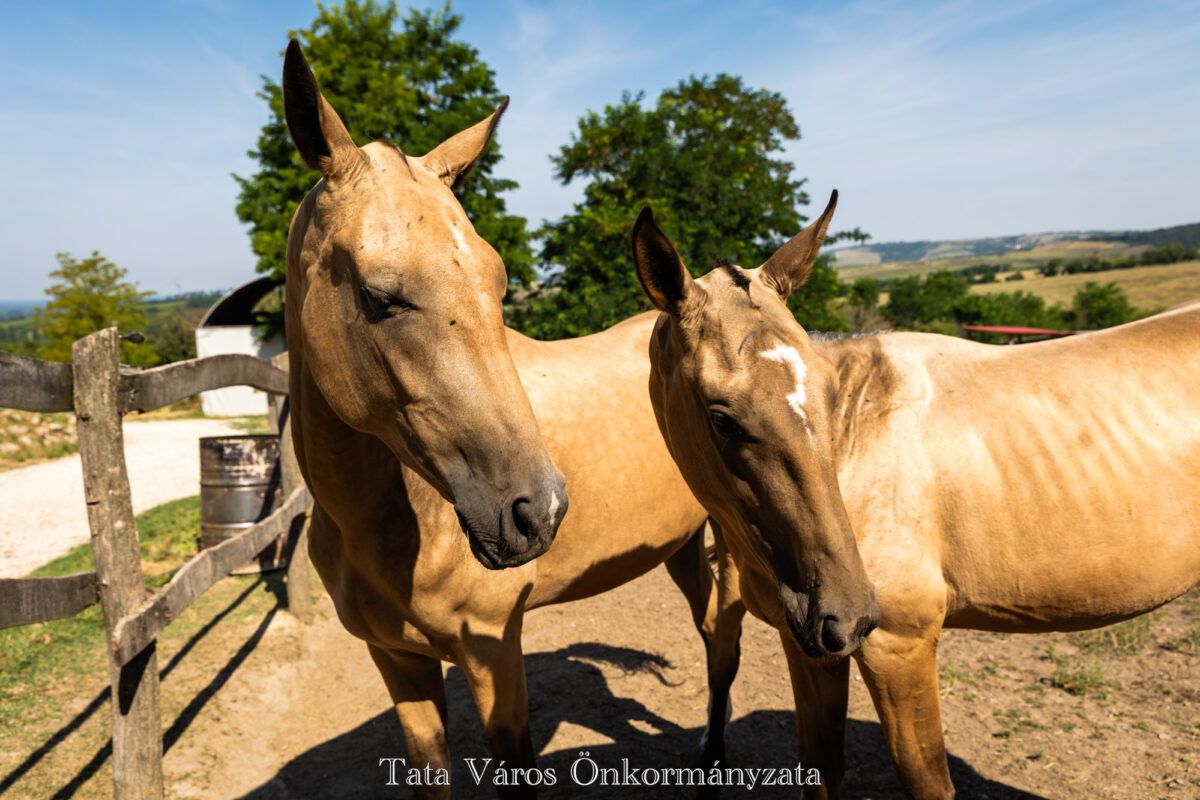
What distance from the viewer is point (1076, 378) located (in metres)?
2.35

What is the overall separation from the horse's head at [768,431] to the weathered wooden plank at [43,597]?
7.15 ft

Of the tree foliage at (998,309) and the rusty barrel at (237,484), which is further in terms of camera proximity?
the tree foliage at (998,309)

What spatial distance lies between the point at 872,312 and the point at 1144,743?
1181 inches

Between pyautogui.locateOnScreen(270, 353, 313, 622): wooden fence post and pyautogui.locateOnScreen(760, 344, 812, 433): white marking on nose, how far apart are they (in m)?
4.56

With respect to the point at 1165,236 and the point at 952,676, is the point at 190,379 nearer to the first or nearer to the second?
the point at 952,676

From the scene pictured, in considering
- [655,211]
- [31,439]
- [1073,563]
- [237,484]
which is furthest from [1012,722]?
[31,439]

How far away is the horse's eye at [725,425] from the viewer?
1.82 metres

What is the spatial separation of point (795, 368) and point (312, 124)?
4.49 feet

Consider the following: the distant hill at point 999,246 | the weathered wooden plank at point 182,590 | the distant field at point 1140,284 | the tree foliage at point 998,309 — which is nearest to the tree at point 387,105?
the weathered wooden plank at point 182,590

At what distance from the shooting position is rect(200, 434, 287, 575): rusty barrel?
19.4 ft

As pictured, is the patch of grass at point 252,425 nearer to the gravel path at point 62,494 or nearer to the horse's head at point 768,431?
the gravel path at point 62,494

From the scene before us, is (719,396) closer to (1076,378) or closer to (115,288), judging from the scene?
(1076,378)

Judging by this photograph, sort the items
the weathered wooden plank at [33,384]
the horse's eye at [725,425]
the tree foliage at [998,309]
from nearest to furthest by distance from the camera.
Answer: the horse's eye at [725,425] < the weathered wooden plank at [33,384] < the tree foliage at [998,309]

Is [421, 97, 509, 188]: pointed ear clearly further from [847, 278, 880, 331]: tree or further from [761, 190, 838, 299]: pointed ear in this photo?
[847, 278, 880, 331]: tree
